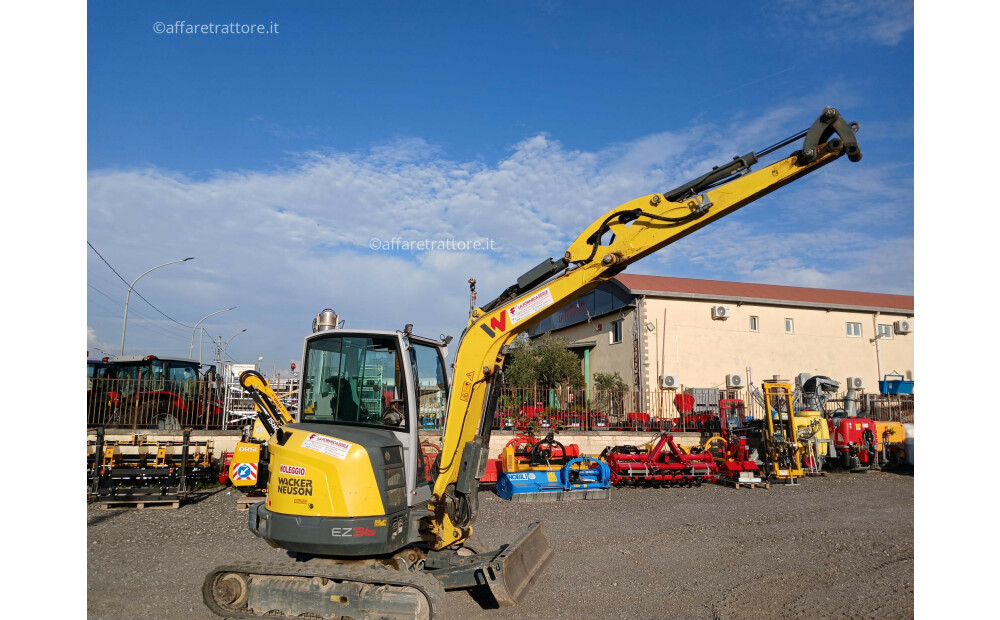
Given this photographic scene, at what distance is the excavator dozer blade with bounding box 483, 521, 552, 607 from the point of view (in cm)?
538

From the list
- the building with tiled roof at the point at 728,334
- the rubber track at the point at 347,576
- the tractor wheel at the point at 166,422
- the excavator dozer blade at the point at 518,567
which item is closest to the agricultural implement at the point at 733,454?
the building with tiled roof at the point at 728,334

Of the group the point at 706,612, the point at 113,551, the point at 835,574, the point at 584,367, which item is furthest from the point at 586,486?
the point at 584,367

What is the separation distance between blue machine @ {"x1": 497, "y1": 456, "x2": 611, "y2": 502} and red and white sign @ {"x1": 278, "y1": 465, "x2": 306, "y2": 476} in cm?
785

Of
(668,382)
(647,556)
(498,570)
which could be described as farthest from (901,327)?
(498,570)

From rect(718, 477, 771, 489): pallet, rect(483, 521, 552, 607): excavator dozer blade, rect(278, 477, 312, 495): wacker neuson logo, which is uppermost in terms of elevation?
rect(278, 477, 312, 495): wacker neuson logo

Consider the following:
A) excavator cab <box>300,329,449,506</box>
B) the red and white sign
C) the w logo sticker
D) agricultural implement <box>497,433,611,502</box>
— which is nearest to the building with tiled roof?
agricultural implement <box>497,433,611,502</box>

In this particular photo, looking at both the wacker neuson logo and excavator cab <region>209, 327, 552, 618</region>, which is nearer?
excavator cab <region>209, 327, 552, 618</region>

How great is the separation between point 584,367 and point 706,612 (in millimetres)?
26073

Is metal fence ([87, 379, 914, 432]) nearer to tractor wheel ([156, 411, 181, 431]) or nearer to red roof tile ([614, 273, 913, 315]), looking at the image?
tractor wheel ([156, 411, 181, 431])

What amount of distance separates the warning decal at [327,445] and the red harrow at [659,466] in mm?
10578

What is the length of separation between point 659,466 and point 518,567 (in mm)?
9862

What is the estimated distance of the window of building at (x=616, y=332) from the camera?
95.8 feet

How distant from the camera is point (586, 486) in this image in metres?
13.1

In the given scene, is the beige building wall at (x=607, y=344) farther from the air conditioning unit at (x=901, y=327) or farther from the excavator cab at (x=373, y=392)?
the excavator cab at (x=373, y=392)
